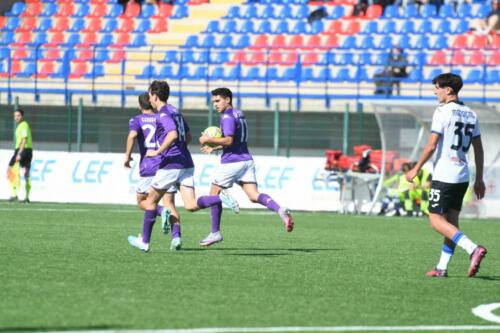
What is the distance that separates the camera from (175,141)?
13.0 meters

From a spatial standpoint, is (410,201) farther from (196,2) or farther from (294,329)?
(294,329)

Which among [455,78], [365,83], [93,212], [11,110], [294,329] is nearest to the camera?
[294,329]

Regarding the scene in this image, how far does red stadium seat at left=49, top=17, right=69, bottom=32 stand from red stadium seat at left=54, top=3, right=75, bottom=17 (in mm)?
385

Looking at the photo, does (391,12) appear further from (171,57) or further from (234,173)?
(234,173)

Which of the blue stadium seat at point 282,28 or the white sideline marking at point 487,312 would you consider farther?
the blue stadium seat at point 282,28

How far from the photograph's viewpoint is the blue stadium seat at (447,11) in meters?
34.6

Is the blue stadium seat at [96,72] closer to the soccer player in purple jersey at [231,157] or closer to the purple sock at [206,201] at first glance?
the soccer player in purple jersey at [231,157]

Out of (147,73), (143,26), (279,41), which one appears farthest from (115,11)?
Answer: (279,41)

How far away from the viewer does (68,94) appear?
31.2 metres

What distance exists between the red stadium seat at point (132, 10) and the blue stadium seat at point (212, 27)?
2.88 meters

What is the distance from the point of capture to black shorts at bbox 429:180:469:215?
11.2 m

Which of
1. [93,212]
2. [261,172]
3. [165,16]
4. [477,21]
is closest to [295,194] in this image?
[261,172]

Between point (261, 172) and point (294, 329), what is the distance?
1862cm

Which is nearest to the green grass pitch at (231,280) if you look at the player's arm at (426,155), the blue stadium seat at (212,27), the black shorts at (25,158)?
the player's arm at (426,155)
